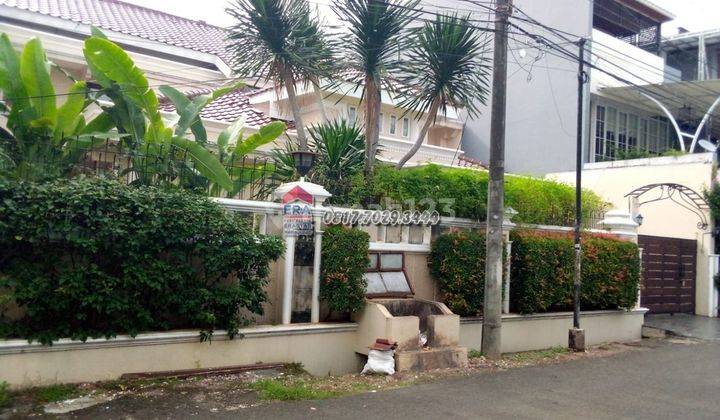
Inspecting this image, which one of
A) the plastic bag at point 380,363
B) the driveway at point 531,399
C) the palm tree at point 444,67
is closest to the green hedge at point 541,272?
the driveway at point 531,399

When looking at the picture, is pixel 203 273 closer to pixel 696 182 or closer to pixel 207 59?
pixel 207 59

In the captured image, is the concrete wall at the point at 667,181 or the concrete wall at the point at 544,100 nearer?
the concrete wall at the point at 667,181

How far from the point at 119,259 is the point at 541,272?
7.09 meters

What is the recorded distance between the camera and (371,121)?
34.4 ft

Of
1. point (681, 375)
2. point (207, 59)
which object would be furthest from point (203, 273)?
point (207, 59)

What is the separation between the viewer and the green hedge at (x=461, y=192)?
980 cm

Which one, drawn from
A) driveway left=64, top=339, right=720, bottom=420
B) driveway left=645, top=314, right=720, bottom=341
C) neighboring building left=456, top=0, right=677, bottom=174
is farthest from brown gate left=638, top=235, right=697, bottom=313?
neighboring building left=456, top=0, right=677, bottom=174

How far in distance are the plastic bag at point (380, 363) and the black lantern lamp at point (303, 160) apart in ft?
9.02

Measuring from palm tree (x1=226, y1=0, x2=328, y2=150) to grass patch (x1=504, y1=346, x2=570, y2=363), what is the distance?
490 cm

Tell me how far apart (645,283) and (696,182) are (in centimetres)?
336

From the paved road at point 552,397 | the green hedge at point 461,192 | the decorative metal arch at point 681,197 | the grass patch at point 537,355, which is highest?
the decorative metal arch at point 681,197

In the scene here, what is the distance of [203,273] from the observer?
7.64 meters

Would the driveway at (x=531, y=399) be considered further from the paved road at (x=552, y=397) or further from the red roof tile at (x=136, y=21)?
the red roof tile at (x=136, y=21)

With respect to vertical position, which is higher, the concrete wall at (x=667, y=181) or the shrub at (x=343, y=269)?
the concrete wall at (x=667, y=181)
